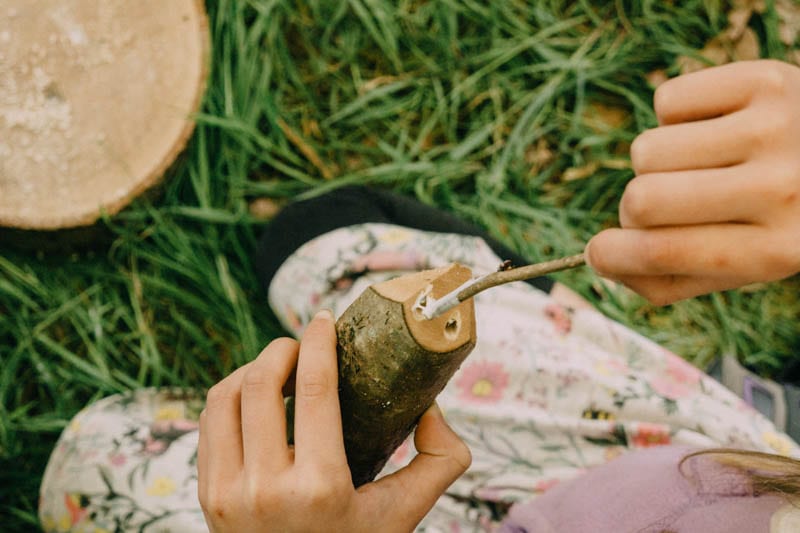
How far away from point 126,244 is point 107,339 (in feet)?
0.85

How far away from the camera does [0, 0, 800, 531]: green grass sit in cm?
160

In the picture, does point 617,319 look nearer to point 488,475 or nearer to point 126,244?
point 488,475

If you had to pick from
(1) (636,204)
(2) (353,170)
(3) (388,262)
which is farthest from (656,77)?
(1) (636,204)

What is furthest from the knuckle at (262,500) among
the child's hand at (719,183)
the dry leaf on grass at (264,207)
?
the dry leaf on grass at (264,207)

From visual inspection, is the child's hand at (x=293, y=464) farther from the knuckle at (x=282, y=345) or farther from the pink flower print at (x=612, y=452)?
the pink flower print at (x=612, y=452)

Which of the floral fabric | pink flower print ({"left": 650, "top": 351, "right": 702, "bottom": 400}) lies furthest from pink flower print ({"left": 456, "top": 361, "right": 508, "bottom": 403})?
pink flower print ({"left": 650, "top": 351, "right": 702, "bottom": 400})

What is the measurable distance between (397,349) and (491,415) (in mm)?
640

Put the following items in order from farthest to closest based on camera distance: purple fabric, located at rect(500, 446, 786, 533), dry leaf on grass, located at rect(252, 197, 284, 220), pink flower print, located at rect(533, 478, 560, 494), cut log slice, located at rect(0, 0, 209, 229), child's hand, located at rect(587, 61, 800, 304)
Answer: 1. dry leaf on grass, located at rect(252, 197, 284, 220)
2. cut log slice, located at rect(0, 0, 209, 229)
3. pink flower print, located at rect(533, 478, 560, 494)
4. purple fabric, located at rect(500, 446, 786, 533)
5. child's hand, located at rect(587, 61, 800, 304)

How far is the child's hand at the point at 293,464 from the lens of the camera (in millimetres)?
619

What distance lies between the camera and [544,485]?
1.16 m

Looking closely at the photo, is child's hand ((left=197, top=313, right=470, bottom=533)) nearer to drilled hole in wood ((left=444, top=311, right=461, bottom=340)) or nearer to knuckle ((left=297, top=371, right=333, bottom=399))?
knuckle ((left=297, top=371, right=333, bottom=399))

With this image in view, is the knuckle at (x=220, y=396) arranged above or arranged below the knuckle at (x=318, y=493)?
above

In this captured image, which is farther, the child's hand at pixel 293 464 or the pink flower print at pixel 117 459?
the pink flower print at pixel 117 459

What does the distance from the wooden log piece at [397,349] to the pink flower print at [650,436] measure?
64cm
